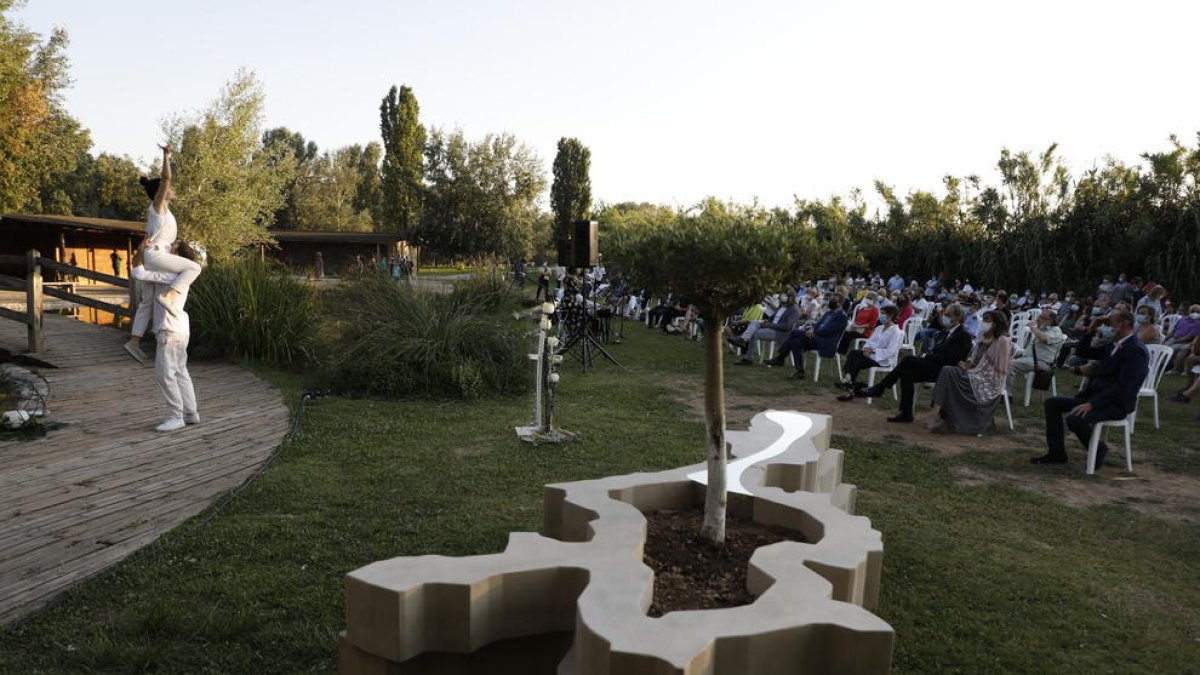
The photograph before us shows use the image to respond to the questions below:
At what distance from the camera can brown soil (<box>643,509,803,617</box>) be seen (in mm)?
2422

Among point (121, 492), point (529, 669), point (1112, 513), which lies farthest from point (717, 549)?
point (121, 492)

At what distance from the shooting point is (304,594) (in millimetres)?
3027

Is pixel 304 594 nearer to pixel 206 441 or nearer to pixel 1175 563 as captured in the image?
pixel 206 441

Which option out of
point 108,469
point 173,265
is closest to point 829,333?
point 173,265

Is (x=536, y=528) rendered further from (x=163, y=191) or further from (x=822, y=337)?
(x=822, y=337)

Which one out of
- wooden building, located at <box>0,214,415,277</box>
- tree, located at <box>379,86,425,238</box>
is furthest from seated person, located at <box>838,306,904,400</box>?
tree, located at <box>379,86,425,238</box>

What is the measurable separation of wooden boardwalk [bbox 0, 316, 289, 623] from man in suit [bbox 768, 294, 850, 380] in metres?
5.95

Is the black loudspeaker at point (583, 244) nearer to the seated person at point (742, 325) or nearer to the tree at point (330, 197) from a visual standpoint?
the seated person at point (742, 325)

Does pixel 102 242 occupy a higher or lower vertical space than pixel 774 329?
higher

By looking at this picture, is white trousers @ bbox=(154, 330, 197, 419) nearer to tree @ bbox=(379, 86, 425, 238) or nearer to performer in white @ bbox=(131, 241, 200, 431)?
performer in white @ bbox=(131, 241, 200, 431)

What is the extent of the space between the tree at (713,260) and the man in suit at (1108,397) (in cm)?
391

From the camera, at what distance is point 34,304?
8.46m

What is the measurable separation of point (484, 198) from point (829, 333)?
30.5 metres

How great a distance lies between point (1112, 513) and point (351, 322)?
23.0 feet
